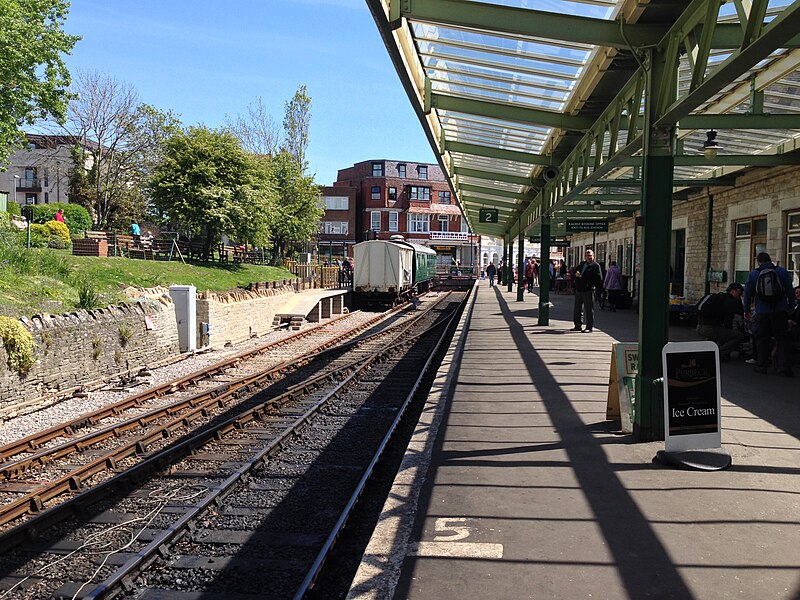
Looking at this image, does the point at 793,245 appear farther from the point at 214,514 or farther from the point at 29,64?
the point at 29,64

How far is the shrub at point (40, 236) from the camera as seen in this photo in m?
20.8

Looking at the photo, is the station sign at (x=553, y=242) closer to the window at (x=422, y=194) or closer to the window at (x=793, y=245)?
the window at (x=793, y=245)

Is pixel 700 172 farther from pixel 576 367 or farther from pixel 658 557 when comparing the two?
pixel 658 557

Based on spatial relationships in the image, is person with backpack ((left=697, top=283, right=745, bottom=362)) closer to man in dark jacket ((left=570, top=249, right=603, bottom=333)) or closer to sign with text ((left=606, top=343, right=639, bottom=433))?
man in dark jacket ((left=570, top=249, right=603, bottom=333))

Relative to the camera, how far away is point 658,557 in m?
3.84

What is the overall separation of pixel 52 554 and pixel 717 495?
512 cm

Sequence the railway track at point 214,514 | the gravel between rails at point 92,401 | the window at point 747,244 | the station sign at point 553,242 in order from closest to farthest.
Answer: the railway track at point 214,514
the gravel between rails at point 92,401
the window at point 747,244
the station sign at point 553,242

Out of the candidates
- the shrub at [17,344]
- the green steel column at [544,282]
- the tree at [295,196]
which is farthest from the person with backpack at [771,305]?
the tree at [295,196]

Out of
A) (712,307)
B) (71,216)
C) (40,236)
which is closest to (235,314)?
(40,236)

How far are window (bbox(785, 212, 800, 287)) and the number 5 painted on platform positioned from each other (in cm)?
1088

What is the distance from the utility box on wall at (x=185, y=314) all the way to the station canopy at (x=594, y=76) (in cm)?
732

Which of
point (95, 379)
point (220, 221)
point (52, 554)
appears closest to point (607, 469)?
point (52, 554)

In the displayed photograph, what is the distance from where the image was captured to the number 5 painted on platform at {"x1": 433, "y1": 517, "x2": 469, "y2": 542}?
419cm

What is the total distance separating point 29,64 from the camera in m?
25.1
